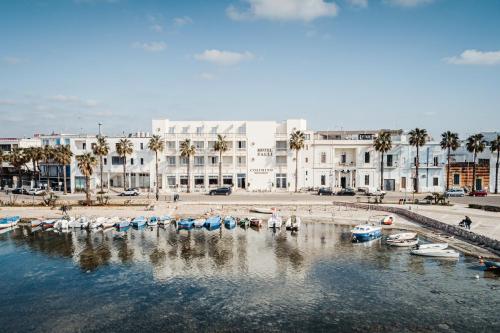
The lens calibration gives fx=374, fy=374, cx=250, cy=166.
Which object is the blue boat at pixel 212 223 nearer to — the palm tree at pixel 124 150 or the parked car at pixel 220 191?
the parked car at pixel 220 191

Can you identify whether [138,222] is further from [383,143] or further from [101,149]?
[383,143]

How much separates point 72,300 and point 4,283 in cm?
995

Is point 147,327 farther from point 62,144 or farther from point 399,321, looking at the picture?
point 62,144

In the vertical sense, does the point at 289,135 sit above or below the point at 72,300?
above

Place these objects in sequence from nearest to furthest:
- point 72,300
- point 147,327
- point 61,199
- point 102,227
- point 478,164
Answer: point 147,327, point 72,300, point 102,227, point 61,199, point 478,164

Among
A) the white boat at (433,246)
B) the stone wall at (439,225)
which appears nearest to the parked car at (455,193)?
the stone wall at (439,225)

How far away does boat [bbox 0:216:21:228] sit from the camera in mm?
65125

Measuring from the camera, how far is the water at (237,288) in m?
30.3

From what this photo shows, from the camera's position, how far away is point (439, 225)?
58.4 metres

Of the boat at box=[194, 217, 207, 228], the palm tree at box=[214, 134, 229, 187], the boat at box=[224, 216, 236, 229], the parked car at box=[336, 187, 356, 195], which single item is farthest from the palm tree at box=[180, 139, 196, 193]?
the parked car at box=[336, 187, 356, 195]

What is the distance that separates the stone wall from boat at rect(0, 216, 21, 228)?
6025 centimetres

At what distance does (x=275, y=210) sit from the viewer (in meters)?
72.3

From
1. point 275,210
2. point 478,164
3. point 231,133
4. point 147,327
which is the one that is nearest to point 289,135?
point 231,133

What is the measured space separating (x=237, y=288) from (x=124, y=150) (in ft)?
212
